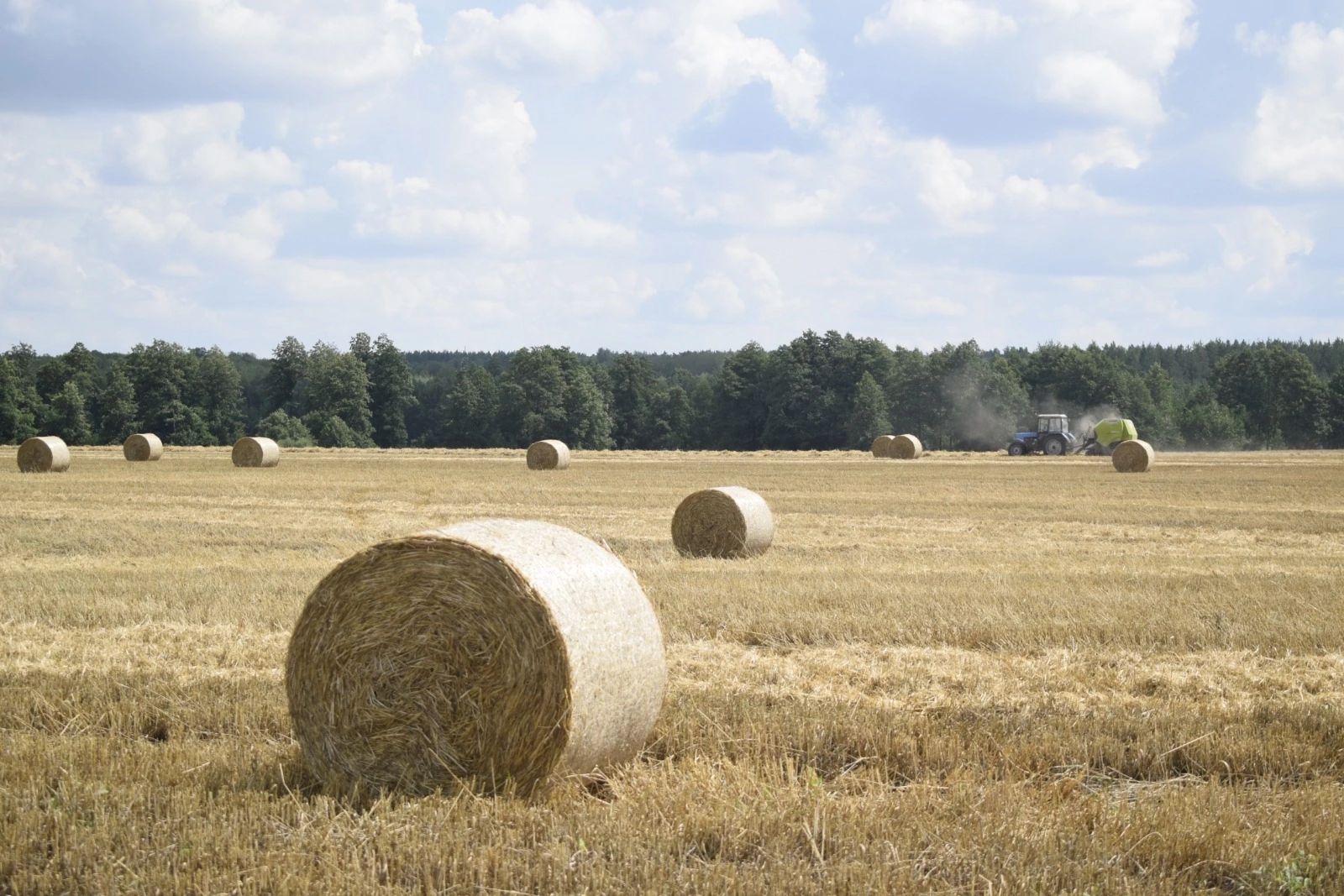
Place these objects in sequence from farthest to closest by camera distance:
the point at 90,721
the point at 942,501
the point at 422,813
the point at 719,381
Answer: the point at 719,381, the point at 942,501, the point at 90,721, the point at 422,813

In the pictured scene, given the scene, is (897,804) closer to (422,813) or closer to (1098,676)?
(422,813)

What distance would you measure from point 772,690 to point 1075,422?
7901cm

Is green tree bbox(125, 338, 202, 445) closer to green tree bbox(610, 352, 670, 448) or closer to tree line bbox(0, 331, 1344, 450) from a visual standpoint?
tree line bbox(0, 331, 1344, 450)

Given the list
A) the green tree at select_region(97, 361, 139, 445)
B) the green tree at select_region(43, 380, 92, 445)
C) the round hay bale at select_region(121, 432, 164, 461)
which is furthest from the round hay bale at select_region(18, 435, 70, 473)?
the green tree at select_region(43, 380, 92, 445)

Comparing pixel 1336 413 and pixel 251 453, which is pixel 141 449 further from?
pixel 1336 413

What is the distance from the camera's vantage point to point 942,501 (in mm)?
25156

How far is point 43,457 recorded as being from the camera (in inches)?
1352

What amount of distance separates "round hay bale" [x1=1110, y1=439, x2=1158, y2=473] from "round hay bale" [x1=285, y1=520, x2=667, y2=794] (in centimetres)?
3430

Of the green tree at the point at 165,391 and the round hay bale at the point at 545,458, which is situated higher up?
the green tree at the point at 165,391

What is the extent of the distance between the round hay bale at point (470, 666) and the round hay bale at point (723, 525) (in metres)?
9.79

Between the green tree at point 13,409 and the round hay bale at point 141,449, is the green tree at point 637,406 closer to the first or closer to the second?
the green tree at point 13,409

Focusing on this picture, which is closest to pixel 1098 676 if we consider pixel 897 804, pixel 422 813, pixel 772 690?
pixel 772 690

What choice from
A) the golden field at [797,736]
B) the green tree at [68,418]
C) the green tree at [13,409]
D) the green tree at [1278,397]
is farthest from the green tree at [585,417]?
the golden field at [797,736]

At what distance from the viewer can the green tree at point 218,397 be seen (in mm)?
82438
